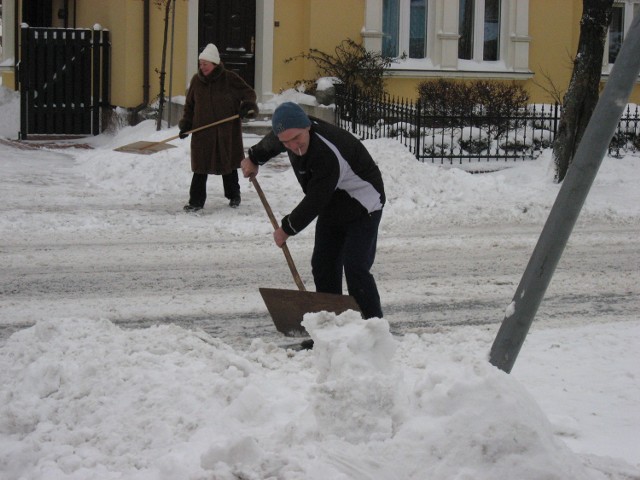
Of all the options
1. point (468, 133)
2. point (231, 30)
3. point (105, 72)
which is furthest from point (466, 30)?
point (105, 72)

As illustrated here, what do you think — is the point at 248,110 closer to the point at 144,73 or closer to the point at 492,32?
the point at 144,73

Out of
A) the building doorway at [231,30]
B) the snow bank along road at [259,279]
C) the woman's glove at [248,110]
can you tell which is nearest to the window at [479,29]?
the building doorway at [231,30]

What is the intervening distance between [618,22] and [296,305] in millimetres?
17321

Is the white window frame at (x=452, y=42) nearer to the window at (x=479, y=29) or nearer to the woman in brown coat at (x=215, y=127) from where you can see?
the window at (x=479, y=29)

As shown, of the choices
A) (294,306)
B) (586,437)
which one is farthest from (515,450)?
(294,306)

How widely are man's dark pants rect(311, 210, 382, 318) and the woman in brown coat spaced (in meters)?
5.19

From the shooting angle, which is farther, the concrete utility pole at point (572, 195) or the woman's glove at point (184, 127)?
the woman's glove at point (184, 127)

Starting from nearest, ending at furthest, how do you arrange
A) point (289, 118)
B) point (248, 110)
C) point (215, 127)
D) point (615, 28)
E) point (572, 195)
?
1. point (572, 195)
2. point (289, 118)
3. point (248, 110)
4. point (215, 127)
5. point (615, 28)

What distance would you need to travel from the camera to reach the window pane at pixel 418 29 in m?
20.4

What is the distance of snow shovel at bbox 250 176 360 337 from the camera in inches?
269

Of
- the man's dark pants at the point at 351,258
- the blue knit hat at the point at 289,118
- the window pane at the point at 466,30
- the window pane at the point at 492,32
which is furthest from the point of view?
the window pane at the point at 492,32

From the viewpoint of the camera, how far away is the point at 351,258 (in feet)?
22.5

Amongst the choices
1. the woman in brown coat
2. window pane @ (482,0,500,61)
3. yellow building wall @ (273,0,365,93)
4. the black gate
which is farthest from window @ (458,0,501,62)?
the woman in brown coat

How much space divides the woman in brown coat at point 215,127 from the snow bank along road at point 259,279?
1.47 meters
